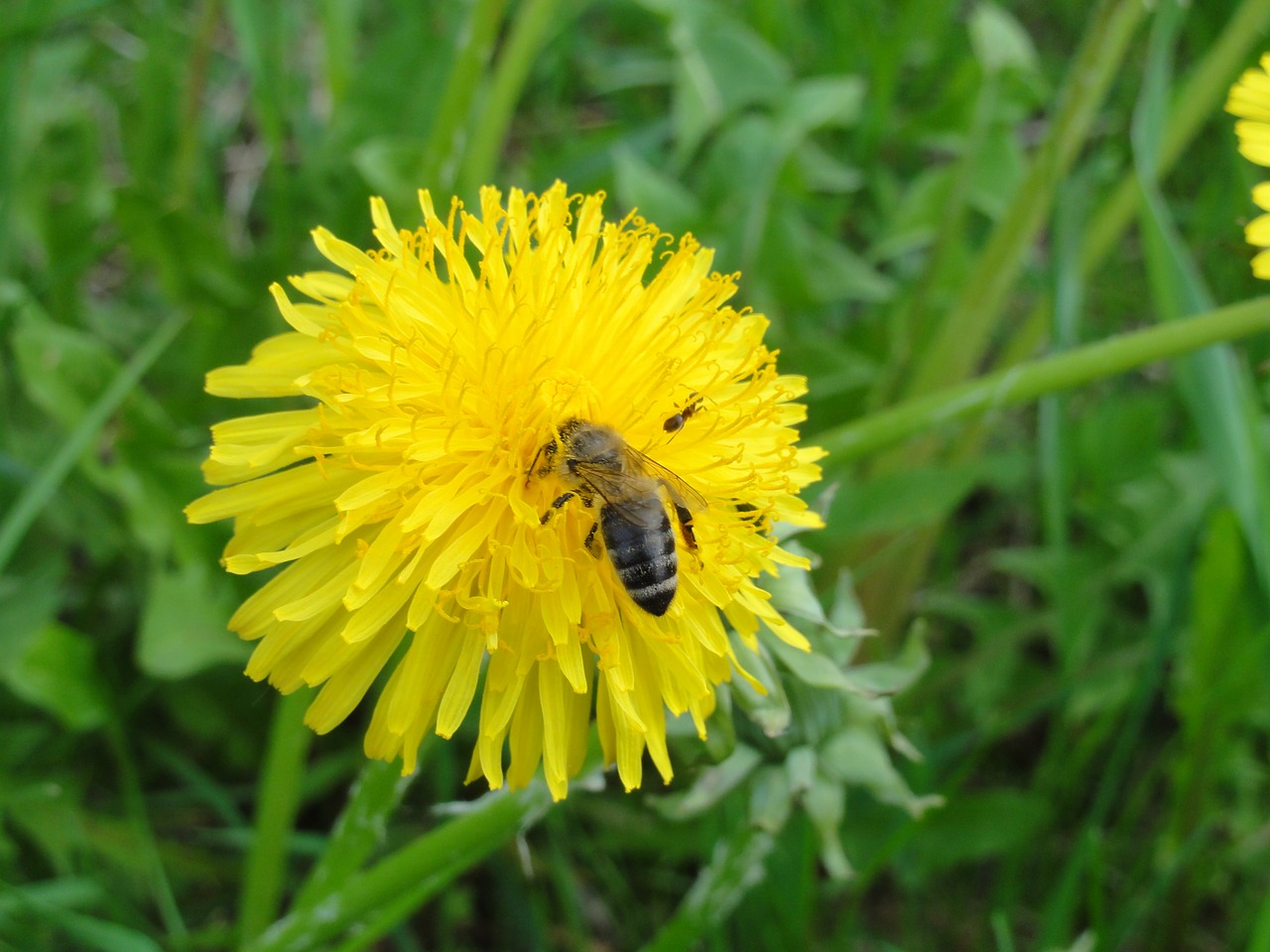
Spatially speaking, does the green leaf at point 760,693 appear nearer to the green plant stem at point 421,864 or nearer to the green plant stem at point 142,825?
the green plant stem at point 421,864

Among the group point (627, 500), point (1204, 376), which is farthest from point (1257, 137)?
point (627, 500)

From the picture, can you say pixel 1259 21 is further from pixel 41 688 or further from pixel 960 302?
pixel 41 688

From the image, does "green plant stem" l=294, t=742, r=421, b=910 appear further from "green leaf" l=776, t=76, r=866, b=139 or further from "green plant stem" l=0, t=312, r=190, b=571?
"green leaf" l=776, t=76, r=866, b=139

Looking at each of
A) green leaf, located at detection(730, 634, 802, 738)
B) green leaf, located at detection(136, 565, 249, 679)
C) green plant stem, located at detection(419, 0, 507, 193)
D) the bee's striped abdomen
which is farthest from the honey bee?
green leaf, located at detection(136, 565, 249, 679)

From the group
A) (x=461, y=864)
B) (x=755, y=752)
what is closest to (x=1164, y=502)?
(x=755, y=752)

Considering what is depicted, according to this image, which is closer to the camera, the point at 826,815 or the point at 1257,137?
the point at 826,815

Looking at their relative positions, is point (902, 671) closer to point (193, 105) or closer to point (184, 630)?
point (184, 630)
